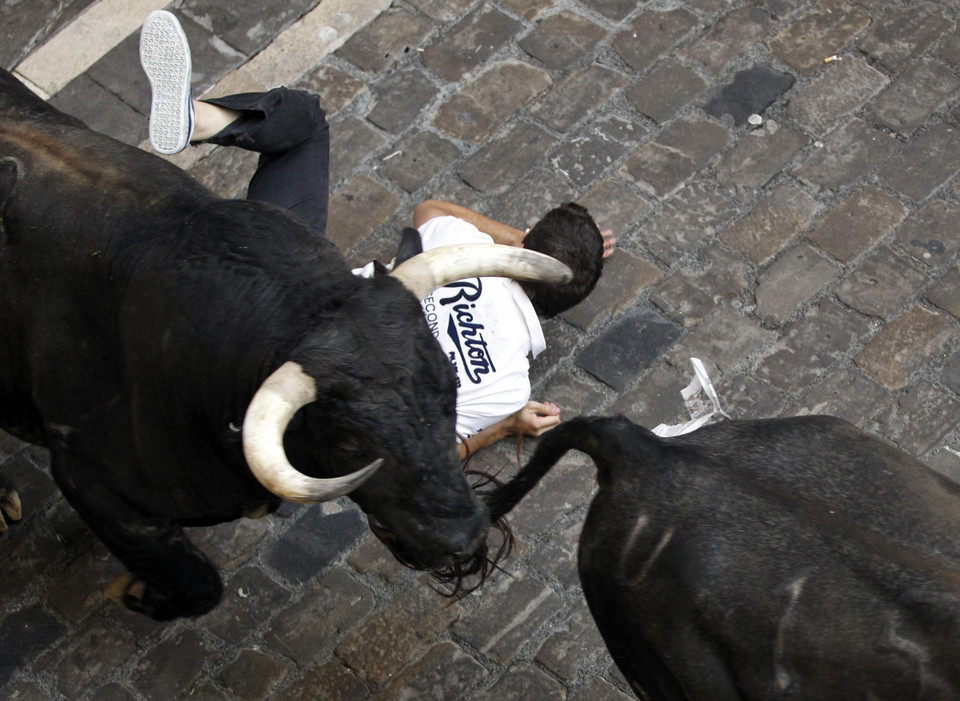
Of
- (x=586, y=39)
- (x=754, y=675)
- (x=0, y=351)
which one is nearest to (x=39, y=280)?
(x=0, y=351)

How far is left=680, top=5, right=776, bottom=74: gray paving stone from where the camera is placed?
20.1ft

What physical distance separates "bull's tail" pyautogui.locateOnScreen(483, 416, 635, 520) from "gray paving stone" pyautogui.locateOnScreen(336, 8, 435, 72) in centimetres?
337

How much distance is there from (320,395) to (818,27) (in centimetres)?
429

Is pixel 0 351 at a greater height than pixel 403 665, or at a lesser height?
greater

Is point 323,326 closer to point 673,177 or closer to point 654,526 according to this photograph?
point 654,526

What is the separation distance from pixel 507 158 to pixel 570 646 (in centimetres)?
263

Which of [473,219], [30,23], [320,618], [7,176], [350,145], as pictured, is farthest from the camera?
[30,23]

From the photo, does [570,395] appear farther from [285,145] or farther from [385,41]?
[385,41]

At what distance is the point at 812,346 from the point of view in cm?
519

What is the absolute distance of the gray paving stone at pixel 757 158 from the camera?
571 cm

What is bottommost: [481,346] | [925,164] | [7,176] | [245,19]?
[925,164]

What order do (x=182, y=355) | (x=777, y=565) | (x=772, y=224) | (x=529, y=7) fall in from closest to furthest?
(x=777, y=565) < (x=182, y=355) < (x=772, y=224) < (x=529, y=7)

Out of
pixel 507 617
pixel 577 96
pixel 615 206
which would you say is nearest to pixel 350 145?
pixel 577 96

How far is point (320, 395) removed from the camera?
319 centimetres
